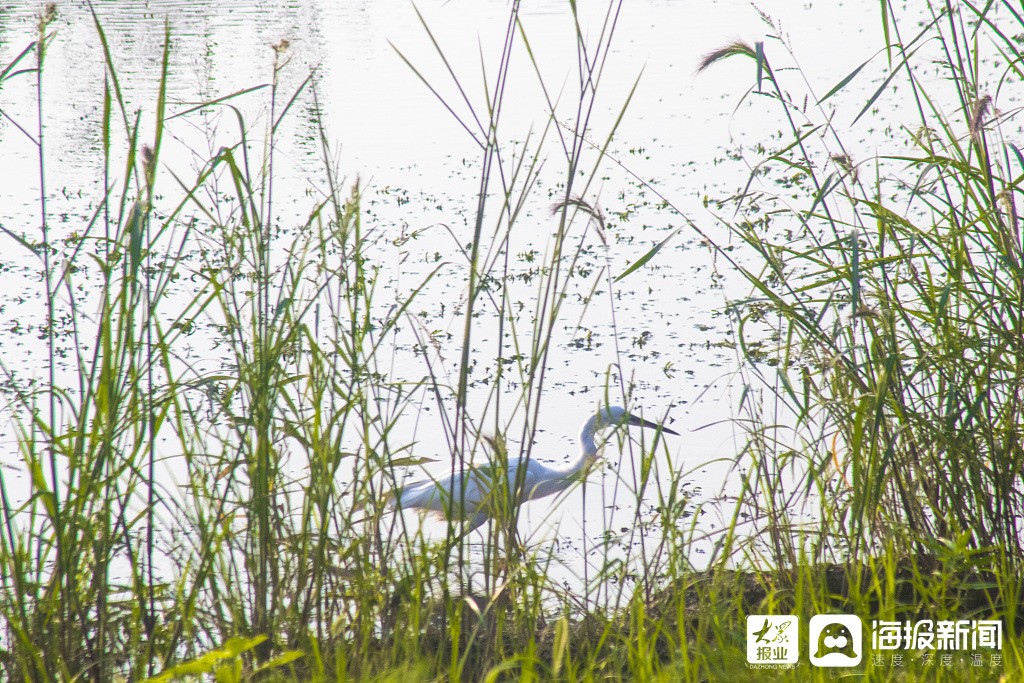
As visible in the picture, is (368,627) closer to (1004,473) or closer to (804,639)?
(804,639)

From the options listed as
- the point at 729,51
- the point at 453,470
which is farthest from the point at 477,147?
the point at 453,470

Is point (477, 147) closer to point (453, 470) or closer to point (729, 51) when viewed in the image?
point (729, 51)

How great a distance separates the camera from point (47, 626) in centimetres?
162

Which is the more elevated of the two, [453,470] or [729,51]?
[729,51]

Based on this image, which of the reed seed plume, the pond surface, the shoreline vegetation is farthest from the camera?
the pond surface

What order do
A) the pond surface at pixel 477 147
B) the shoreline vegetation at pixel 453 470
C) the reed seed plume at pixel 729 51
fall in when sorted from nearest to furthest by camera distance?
the shoreline vegetation at pixel 453 470 < the reed seed plume at pixel 729 51 < the pond surface at pixel 477 147

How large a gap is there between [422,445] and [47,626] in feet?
6.37

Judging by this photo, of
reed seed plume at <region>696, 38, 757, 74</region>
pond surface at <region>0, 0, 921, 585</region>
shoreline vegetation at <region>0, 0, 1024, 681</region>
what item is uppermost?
pond surface at <region>0, 0, 921, 585</region>

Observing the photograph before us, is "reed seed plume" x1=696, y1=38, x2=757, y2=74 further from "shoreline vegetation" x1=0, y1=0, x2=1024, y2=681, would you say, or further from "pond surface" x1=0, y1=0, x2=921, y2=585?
"pond surface" x1=0, y1=0, x2=921, y2=585

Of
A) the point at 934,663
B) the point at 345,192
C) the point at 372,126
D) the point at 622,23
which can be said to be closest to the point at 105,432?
the point at 934,663

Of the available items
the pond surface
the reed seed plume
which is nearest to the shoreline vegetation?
the reed seed plume

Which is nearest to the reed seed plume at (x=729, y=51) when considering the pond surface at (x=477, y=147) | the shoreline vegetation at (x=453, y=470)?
the shoreline vegetation at (x=453, y=470)

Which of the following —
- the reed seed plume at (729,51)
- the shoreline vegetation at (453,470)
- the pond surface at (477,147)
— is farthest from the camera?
the pond surface at (477,147)

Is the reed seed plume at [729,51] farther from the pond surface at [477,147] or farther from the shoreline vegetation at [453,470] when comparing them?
the pond surface at [477,147]
